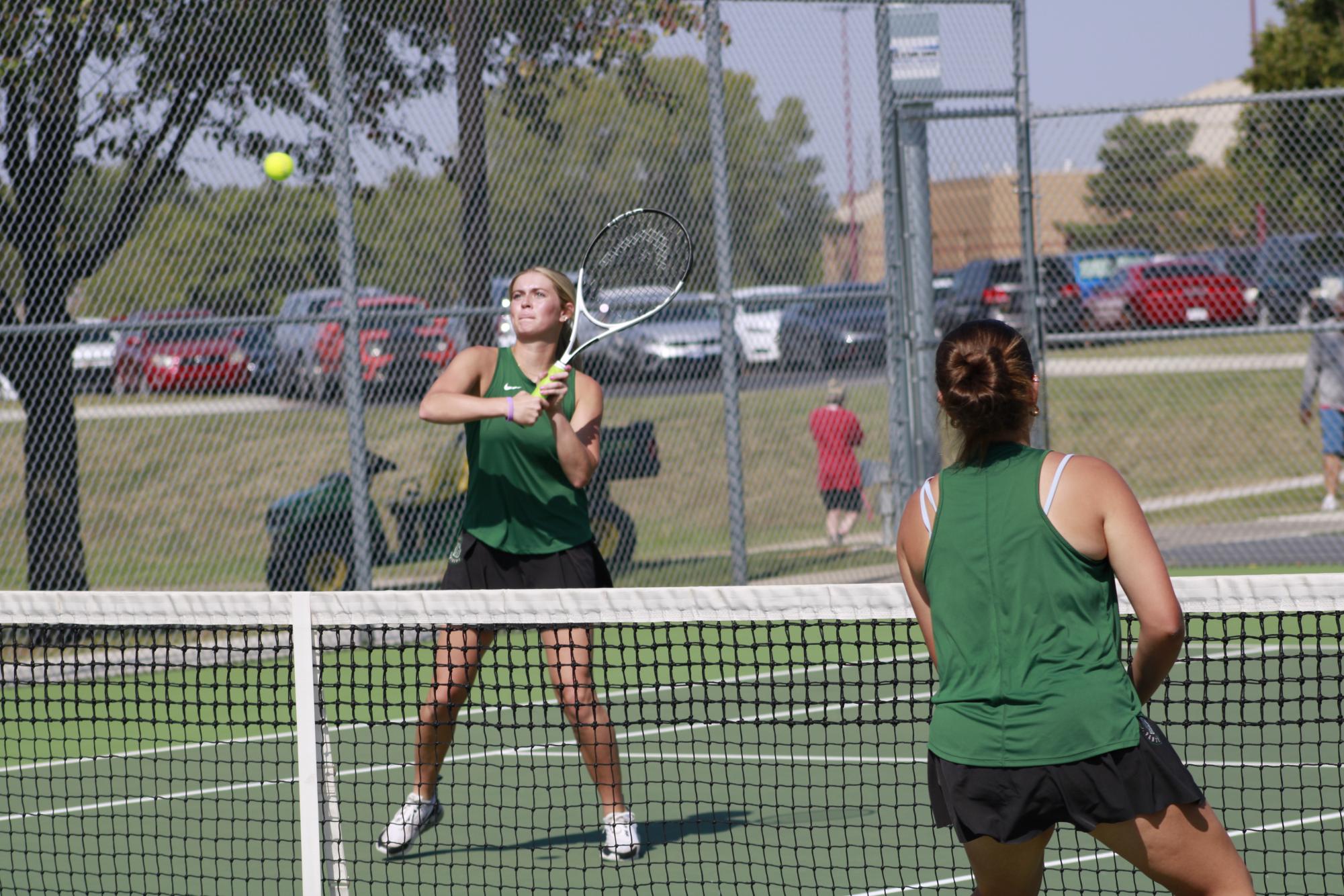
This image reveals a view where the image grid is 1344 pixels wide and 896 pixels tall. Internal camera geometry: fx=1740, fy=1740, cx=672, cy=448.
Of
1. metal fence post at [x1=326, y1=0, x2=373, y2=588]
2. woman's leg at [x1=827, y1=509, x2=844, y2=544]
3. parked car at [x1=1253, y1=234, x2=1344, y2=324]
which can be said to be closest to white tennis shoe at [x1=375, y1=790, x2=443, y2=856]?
metal fence post at [x1=326, y1=0, x2=373, y2=588]

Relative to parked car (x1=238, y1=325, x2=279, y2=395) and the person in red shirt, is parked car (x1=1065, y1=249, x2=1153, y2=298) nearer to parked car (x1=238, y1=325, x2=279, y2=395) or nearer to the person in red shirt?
the person in red shirt

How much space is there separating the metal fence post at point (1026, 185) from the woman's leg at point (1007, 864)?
22.5 feet

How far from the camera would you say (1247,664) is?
7.32 metres

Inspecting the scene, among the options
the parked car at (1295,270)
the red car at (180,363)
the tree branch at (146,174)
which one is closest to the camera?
the tree branch at (146,174)

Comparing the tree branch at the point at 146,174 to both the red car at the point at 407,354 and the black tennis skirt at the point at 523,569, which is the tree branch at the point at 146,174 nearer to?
the red car at the point at 407,354

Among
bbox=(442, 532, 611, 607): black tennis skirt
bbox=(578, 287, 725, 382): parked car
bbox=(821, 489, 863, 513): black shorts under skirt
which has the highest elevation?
bbox=(578, 287, 725, 382): parked car

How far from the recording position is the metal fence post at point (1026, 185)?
9609mm

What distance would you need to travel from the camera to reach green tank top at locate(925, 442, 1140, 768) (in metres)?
2.75

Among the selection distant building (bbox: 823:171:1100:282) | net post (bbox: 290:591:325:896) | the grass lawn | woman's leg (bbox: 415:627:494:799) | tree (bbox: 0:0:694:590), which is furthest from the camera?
the grass lawn

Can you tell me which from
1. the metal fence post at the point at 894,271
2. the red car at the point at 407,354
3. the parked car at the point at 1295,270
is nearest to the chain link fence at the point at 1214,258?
the parked car at the point at 1295,270

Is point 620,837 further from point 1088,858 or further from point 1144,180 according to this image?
point 1144,180

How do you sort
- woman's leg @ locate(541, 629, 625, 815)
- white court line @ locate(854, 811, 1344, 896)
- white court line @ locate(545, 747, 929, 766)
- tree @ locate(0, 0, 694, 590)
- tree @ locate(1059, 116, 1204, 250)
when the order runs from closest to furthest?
white court line @ locate(854, 811, 1344, 896) < woman's leg @ locate(541, 629, 625, 815) < white court line @ locate(545, 747, 929, 766) < tree @ locate(0, 0, 694, 590) < tree @ locate(1059, 116, 1204, 250)

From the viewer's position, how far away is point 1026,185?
31.8 ft

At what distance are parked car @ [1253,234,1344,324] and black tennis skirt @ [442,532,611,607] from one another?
772 centimetres
